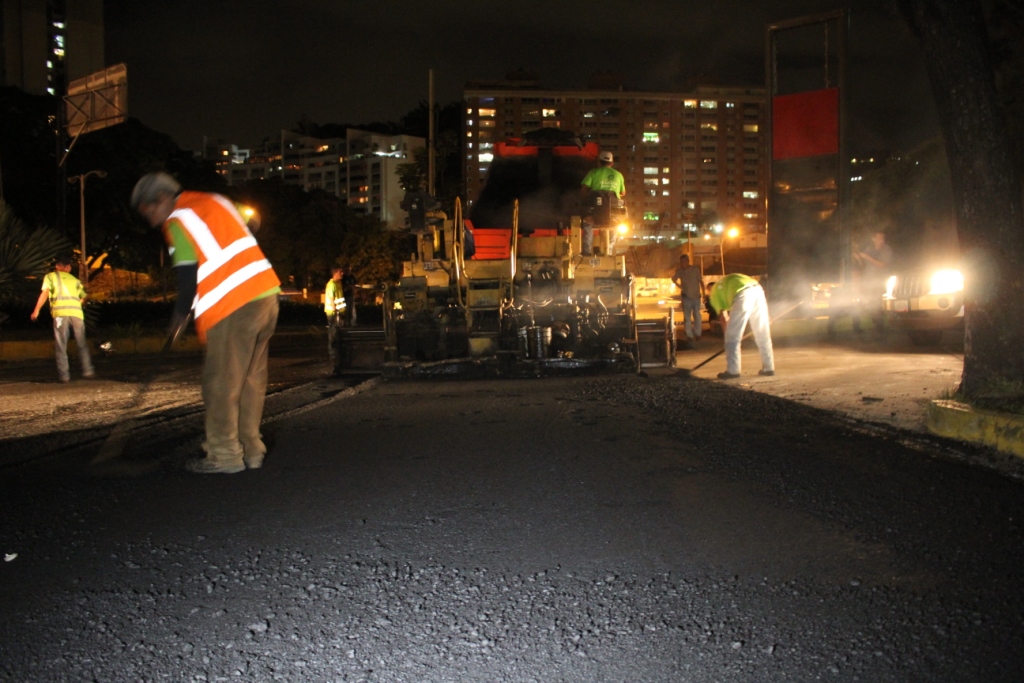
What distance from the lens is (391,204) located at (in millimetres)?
119562

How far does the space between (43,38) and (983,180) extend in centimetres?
4762

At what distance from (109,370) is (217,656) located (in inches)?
519

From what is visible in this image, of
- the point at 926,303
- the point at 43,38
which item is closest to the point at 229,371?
the point at 926,303

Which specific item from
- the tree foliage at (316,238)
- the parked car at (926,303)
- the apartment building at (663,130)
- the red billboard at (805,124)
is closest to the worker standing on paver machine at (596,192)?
the parked car at (926,303)

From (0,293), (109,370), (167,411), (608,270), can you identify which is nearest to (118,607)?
(167,411)

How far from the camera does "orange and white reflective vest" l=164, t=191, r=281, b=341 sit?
5.18m

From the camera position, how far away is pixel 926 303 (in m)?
13.3

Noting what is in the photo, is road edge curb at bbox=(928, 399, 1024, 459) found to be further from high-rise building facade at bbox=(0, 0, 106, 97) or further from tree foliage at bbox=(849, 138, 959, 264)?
high-rise building facade at bbox=(0, 0, 106, 97)

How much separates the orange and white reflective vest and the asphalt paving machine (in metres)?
5.74

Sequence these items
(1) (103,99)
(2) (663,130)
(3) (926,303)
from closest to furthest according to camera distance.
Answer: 1. (3) (926,303)
2. (1) (103,99)
3. (2) (663,130)

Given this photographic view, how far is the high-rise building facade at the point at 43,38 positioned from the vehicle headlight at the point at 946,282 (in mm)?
35186

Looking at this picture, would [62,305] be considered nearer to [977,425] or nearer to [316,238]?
[977,425]

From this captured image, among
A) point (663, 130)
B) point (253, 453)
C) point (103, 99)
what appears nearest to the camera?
point (253, 453)

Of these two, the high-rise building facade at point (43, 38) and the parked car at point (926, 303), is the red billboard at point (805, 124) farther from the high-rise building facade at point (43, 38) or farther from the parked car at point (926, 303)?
the high-rise building facade at point (43, 38)
